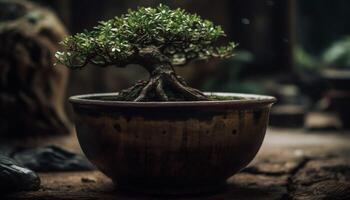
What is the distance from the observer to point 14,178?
338 centimetres

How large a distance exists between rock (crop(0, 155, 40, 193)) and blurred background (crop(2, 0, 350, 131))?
14.3 ft

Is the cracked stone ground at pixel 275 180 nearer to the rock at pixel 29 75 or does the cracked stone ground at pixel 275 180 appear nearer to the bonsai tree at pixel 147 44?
the rock at pixel 29 75

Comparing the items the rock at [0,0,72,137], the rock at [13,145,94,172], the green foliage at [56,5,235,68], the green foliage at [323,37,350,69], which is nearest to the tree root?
the green foliage at [56,5,235,68]

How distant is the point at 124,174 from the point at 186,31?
100 centimetres

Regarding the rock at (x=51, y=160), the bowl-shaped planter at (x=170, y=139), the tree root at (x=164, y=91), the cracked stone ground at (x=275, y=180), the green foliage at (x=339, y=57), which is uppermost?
the green foliage at (x=339, y=57)

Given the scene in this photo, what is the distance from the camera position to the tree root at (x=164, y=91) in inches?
132

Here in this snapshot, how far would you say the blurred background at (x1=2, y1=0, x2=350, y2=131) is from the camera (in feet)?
25.9

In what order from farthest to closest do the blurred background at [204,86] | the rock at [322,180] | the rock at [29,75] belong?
the rock at [29,75] → the blurred background at [204,86] → the rock at [322,180]

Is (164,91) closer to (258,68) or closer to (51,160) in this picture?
(51,160)

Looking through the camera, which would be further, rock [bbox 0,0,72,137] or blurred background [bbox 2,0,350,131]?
blurred background [bbox 2,0,350,131]

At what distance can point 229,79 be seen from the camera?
9.63m

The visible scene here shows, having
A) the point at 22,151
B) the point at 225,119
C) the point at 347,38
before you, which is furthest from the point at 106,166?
the point at 347,38

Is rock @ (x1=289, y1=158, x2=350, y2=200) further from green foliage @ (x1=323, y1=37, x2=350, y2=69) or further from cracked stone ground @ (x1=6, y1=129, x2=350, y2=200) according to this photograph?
green foliage @ (x1=323, y1=37, x2=350, y2=69)

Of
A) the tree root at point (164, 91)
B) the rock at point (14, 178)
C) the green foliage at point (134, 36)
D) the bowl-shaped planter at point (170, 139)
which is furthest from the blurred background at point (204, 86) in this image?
the green foliage at point (134, 36)
